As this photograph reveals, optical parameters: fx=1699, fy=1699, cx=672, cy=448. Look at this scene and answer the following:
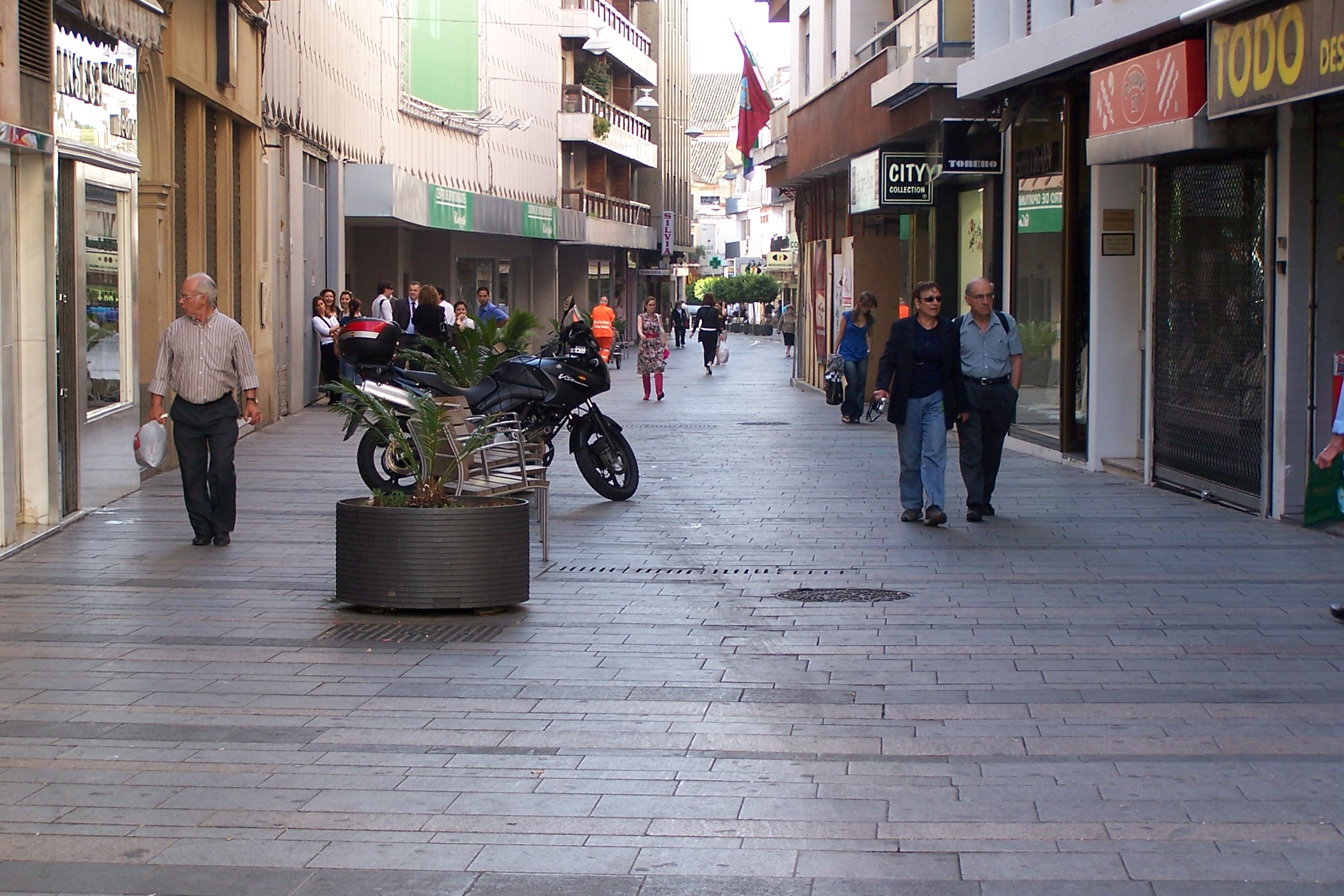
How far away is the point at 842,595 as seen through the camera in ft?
29.3

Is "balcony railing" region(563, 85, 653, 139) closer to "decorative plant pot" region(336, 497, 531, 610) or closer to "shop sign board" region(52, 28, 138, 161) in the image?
"shop sign board" region(52, 28, 138, 161)

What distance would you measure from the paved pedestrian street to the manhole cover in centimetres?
17

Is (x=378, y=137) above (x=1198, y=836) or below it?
above

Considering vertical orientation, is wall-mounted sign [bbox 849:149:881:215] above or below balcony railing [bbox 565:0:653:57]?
below

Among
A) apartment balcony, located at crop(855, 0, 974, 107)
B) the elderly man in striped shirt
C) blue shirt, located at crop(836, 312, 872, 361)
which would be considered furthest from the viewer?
blue shirt, located at crop(836, 312, 872, 361)

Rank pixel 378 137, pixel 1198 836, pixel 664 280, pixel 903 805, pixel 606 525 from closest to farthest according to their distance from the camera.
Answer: pixel 1198 836 < pixel 903 805 < pixel 606 525 < pixel 378 137 < pixel 664 280

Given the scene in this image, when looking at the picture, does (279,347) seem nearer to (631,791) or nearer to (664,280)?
(631,791)

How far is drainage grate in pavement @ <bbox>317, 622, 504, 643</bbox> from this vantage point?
773 centimetres

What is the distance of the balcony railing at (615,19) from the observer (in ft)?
172

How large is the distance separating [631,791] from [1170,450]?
372 inches

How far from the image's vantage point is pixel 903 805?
513cm

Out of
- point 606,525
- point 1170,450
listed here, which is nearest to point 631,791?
point 606,525

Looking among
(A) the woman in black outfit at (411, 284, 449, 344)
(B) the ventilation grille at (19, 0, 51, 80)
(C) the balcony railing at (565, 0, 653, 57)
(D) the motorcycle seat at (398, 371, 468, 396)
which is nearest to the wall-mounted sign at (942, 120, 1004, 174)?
(D) the motorcycle seat at (398, 371, 468, 396)

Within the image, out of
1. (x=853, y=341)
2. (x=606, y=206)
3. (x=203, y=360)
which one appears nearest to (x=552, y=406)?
(x=203, y=360)
